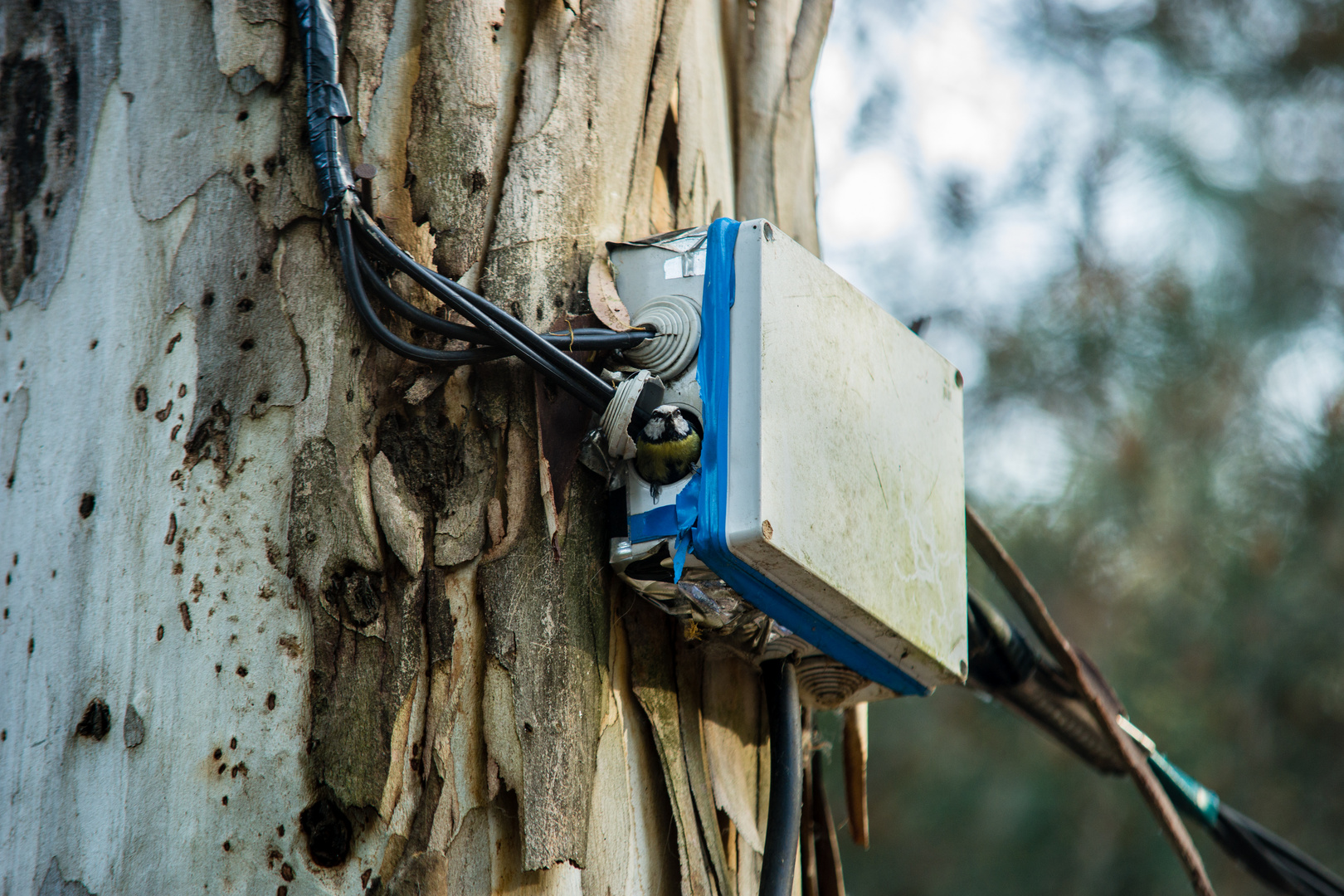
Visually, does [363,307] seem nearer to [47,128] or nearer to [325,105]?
[325,105]

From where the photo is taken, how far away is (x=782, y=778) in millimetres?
1013

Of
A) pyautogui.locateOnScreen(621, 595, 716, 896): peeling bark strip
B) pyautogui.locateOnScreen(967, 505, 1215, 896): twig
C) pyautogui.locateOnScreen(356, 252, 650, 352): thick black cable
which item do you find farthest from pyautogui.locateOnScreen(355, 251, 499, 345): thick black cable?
pyautogui.locateOnScreen(967, 505, 1215, 896): twig

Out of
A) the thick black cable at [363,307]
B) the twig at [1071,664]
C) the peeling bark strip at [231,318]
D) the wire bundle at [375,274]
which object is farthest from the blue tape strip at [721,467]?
the twig at [1071,664]

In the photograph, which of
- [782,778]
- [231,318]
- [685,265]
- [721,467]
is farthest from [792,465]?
[231,318]

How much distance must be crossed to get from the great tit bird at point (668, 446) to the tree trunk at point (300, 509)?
0.07 meters

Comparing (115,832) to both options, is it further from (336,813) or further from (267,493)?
(267,493)

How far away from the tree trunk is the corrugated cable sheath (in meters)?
0.03

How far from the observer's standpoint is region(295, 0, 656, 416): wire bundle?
856 millimetres

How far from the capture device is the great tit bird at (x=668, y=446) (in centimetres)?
89

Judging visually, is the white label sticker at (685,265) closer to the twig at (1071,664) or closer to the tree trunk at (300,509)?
the tree trunk at (300,509)

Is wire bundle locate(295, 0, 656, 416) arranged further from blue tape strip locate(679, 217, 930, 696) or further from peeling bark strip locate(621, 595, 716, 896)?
Result: peeling bark strip locate(621, 595, 716, 896)

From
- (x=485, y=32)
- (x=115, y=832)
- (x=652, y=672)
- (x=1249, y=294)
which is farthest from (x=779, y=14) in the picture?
(x=1249, y=294)

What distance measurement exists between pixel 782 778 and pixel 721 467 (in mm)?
332

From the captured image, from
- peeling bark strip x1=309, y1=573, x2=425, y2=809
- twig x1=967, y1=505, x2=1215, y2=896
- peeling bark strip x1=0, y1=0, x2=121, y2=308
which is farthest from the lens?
twig x1=967, y1=505, x2=1215, y2=896
